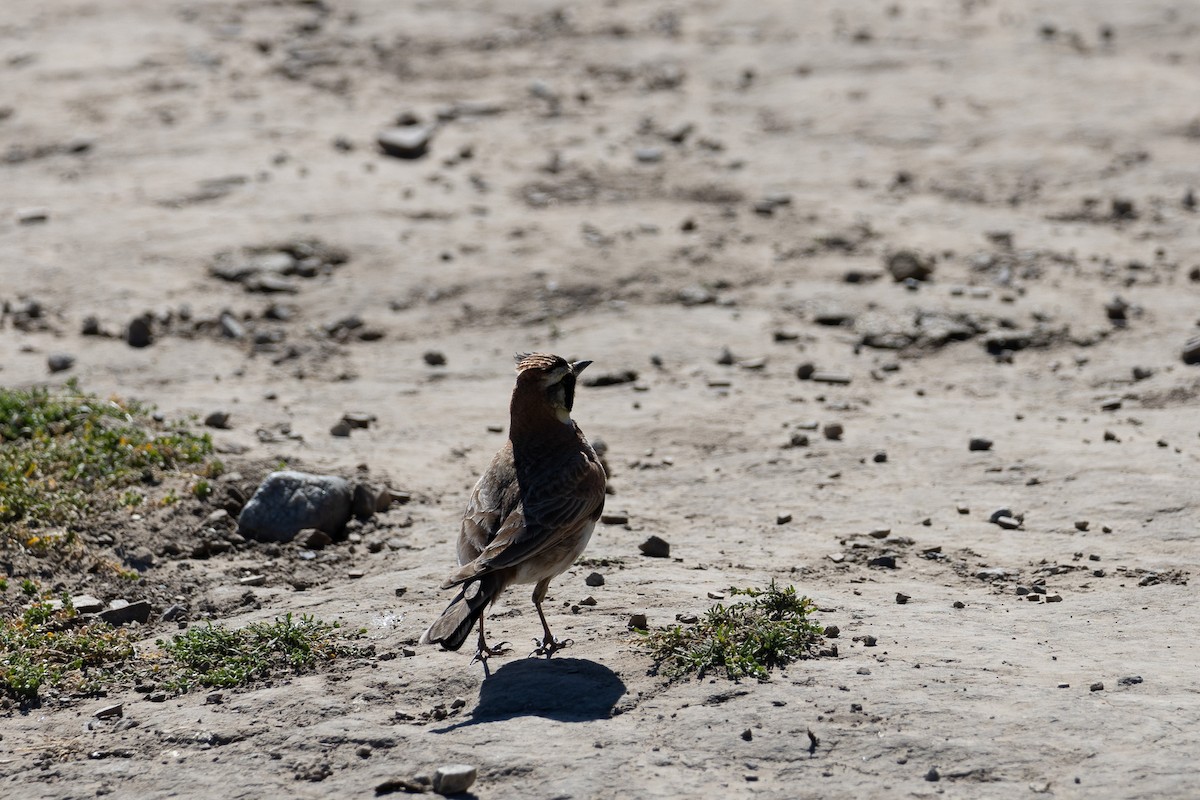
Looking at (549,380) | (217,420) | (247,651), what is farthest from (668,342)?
(247,651)

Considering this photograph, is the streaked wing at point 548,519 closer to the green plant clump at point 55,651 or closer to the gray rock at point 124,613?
the green plant clump at point 55,651

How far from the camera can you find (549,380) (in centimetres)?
667

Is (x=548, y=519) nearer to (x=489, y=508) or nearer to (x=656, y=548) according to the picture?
(x=489, y=508)

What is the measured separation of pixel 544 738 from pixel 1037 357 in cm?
628

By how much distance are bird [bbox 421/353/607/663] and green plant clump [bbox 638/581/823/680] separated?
55cm

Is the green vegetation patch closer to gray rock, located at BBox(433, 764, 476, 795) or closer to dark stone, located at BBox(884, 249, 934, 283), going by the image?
gray rock, located at BBox(433, 764, 476, 795)

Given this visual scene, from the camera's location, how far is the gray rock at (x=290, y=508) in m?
7.67

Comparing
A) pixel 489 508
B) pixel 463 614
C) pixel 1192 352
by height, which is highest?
pixel 489 508

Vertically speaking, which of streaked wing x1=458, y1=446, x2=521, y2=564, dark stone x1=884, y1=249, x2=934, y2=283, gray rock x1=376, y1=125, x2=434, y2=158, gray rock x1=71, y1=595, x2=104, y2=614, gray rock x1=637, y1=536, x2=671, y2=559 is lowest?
gray rock x1=71, y1=595, x2=104, y2=614

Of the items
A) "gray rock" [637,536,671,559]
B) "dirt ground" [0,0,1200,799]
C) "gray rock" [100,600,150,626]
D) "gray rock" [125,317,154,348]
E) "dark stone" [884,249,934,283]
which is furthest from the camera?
"dark stone" [884,249,934,283]

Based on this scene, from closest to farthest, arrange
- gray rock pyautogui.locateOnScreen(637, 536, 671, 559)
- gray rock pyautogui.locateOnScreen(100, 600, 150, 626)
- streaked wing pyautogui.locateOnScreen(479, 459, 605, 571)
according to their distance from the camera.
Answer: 1. streaked wing pyautogui.locateOnScreen(479, 459, 605, 571)
2. gray rock pyautogui.locateOnScreen(100, 600, 150, 626)
3. gray rock pyautogui.locateOnScreen(637, 536, 671, 559)

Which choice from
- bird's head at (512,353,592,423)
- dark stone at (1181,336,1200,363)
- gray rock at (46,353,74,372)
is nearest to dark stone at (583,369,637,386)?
bird's head at (512,353,592,423)

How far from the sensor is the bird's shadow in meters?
5.58

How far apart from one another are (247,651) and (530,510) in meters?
1.41
